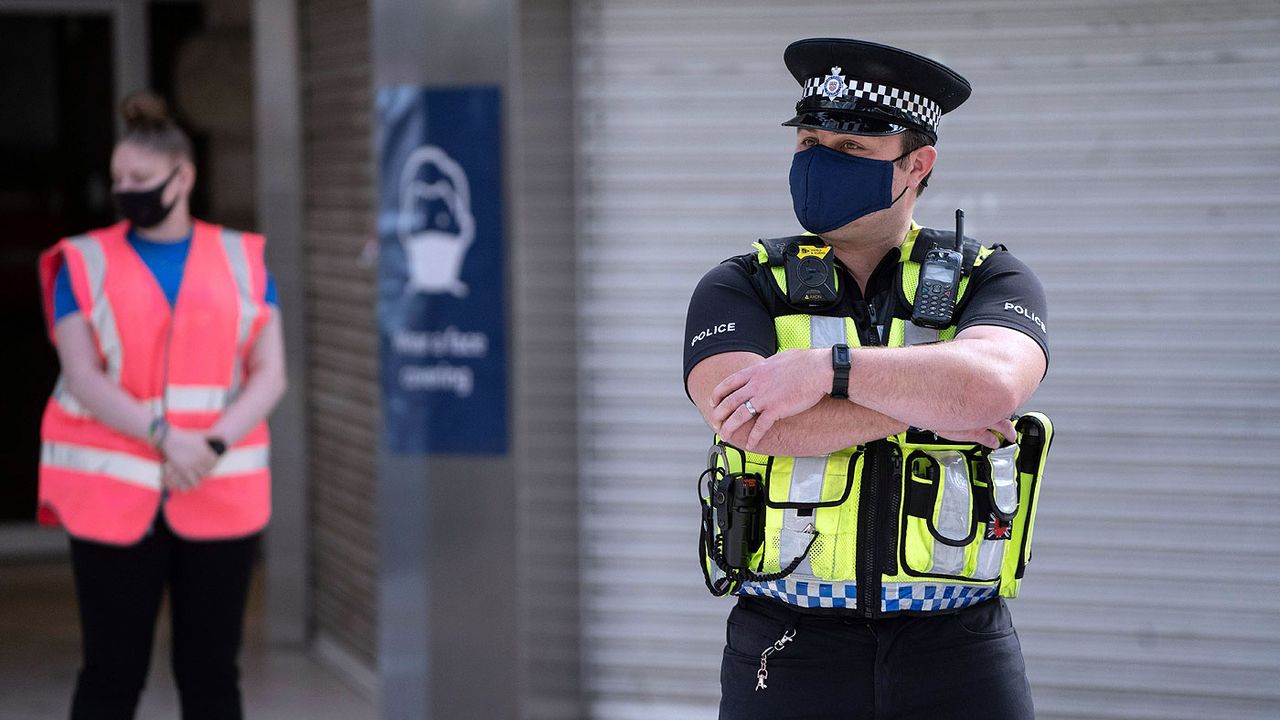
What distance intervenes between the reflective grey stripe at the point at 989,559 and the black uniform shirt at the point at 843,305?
0.37 m

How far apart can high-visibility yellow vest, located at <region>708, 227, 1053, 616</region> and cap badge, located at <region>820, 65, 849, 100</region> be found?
412mm

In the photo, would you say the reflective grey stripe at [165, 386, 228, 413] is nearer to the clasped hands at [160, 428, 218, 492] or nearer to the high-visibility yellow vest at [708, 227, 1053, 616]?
the clasped hands at [160, 428, 218, 492]

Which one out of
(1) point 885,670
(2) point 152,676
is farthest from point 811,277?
(2) point 152,676

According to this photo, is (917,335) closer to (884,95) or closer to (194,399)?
(884,95)

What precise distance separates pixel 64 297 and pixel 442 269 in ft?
4.01

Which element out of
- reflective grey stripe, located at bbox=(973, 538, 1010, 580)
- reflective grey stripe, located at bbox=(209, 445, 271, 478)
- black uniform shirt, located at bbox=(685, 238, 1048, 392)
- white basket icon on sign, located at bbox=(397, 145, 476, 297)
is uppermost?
white basket icon on sign, located at bbox=(397, 145, 476, 297)

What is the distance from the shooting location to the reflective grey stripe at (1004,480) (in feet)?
8.32

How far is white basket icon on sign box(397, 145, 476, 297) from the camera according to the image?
4664 mm

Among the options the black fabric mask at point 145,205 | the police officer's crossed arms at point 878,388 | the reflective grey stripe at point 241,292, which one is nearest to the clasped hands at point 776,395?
the police officer's crossed arms at point 878,388

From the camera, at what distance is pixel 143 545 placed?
12.7 feet

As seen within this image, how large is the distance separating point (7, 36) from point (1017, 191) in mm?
6477

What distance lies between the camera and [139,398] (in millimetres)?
3918

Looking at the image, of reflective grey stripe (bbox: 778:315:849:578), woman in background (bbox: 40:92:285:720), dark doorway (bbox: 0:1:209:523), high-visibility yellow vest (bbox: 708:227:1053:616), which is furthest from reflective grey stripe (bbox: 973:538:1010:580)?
dark doorway (bbox: 0:1:209:523)

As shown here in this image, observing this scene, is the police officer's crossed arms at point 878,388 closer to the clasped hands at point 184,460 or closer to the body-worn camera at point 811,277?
the body-worn camera at point 811,277
